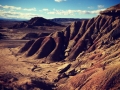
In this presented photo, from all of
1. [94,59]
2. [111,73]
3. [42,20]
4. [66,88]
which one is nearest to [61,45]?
[94,59]

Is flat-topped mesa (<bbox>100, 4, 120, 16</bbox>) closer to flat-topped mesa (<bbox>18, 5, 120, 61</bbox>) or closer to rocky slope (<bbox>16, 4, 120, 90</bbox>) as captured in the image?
rocky slope (<bbox>16, 4, 120, 90</bbox>)

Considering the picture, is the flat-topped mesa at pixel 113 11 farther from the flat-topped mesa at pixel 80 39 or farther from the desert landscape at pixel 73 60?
the flat-topped mesa at pixel 80 39

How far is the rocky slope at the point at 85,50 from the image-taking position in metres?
33.5

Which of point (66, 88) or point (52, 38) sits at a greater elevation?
point (52, 38)

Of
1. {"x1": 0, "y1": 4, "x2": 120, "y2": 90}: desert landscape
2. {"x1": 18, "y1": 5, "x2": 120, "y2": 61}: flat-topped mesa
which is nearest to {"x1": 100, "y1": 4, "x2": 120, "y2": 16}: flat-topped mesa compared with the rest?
{"x1": 0, "y1": 4, "x2": 120, "y2": 90}: desert landscape

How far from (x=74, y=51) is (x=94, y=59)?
37.4 ft

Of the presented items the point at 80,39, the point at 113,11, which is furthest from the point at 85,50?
the point at 113,11

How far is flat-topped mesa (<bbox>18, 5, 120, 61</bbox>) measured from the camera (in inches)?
2052

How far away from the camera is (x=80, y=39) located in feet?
190

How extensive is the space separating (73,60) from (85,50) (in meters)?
4.31

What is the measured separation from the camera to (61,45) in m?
59.8

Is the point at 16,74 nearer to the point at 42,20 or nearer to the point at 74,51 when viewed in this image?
the point at 74,51

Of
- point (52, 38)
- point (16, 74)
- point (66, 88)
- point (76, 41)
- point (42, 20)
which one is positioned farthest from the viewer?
point (42, 20)

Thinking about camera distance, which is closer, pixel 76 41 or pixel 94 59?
pixel 94 59
